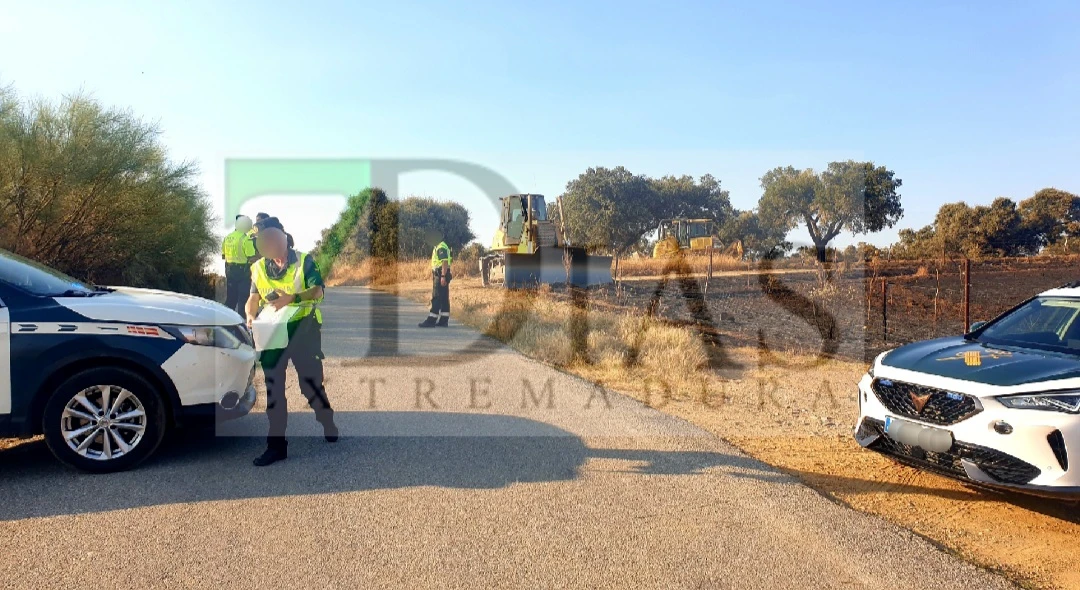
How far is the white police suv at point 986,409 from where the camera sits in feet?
15.1

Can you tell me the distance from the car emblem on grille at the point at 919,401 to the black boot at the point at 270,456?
446 cm

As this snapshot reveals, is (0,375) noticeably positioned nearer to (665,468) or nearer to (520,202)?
(665,468)

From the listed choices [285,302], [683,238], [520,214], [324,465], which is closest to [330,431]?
[324,465]

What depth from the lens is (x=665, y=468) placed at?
5.84 meters

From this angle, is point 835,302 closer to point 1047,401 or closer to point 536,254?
point 536,254

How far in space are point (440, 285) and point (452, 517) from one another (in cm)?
1177

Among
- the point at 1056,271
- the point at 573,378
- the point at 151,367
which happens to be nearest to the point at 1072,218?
the point at 1056,271

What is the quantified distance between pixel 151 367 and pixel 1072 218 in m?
42.7

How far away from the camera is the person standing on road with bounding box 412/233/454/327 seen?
15883mm

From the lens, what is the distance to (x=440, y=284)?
639 inches

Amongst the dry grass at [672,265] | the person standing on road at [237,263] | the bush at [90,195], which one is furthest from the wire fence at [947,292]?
the bush at [90,195]

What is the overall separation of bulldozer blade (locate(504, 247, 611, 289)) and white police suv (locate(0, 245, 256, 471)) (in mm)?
19529

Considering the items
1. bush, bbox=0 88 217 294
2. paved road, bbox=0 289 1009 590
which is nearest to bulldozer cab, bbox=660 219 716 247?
bush, bbox=0 88 217 294

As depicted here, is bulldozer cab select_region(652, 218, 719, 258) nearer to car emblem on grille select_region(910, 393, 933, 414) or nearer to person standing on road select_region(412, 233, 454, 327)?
person standing on road select_region(412, 233, 454, 327)
